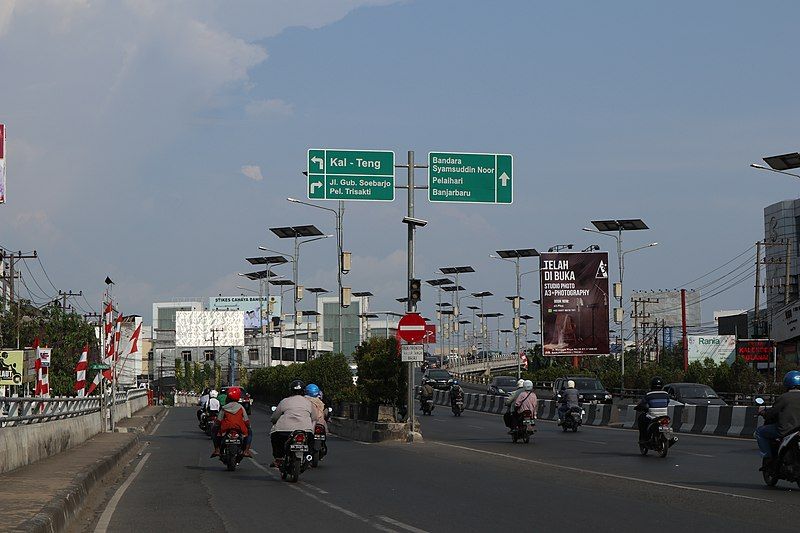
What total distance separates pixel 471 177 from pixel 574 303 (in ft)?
99.4

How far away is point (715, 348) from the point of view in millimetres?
96875

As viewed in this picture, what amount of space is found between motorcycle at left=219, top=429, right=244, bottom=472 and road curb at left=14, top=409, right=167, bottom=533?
7.49ft

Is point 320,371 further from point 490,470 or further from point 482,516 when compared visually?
point 482,516

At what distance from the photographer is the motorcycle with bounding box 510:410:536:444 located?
30.5 m

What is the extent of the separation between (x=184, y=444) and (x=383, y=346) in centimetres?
679

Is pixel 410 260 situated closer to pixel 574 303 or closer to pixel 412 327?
pixel 412 327

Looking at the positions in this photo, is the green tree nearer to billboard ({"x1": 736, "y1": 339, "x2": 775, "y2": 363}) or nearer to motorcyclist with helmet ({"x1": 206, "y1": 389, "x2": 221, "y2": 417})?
motorcyclist with helmet ({"x1": 206, "y1": 389, "x2": 221, "y2": 417})

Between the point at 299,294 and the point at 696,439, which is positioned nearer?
the point at 696,439

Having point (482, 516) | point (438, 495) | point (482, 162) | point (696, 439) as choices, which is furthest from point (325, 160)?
point (482, 516)

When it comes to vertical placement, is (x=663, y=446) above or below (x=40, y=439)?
below

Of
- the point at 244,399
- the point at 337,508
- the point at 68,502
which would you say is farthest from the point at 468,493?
the point at 244,399

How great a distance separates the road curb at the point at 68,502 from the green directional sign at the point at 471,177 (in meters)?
14.0

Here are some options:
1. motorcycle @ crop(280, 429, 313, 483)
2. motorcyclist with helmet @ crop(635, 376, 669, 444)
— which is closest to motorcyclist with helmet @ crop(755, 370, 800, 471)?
motorcycle @ crop(280, 429, 313, 483)

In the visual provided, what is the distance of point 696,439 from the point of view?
107ft
